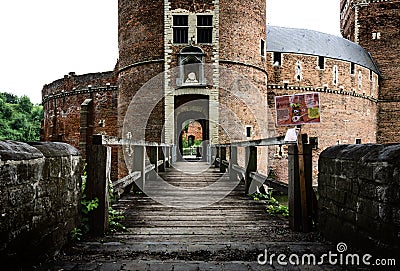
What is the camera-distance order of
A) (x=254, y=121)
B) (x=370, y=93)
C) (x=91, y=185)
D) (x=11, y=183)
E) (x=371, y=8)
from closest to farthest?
(x=11, y=183)
(x=91, y=185)
(x=254, y=121)
(x=370, y=93)
(x=371, y=8)

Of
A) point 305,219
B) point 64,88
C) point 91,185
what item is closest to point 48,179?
point 91,185

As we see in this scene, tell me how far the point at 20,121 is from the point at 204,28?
113ft

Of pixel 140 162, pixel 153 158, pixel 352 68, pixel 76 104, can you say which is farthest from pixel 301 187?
pixel 352 68

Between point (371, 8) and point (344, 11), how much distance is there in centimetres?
463

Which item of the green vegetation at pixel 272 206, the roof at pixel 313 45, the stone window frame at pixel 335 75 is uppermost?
the roof at pixel 313 45

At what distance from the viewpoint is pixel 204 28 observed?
664 inches

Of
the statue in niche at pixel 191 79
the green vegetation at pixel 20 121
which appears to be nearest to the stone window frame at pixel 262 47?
the statue in niche at pixel 191 79

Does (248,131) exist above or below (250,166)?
above

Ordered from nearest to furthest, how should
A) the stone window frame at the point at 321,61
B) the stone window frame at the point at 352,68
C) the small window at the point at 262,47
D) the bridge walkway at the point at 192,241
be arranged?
the bridge walkway at the point at 192,241 → the small window at the point at 262,47 → the stone window frame at the point at 321,61 → the stone window frame at the point at 352,68

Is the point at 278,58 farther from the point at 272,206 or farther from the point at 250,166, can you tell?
the point at 272,206

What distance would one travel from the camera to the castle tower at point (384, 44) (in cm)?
2958

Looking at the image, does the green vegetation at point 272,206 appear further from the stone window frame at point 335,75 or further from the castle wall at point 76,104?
the stone window frame at point 335,75

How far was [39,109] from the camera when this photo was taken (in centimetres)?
5184

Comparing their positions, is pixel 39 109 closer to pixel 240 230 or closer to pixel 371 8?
pixel 371 8
